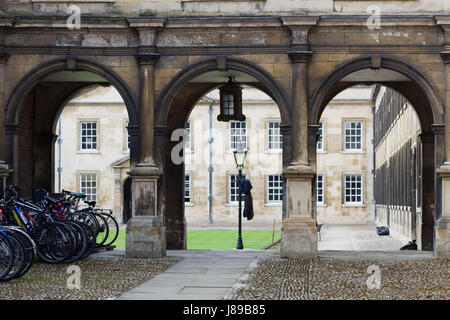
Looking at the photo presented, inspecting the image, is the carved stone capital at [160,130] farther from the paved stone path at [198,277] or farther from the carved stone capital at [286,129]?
the paved stone path at [198,277]

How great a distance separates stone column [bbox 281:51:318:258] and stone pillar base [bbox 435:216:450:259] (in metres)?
2.33

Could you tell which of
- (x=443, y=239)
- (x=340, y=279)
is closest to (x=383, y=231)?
(x=443, y=239)

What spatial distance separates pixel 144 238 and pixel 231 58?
3.95 metres

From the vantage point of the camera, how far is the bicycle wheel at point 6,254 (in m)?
12.2

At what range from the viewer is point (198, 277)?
1368cm

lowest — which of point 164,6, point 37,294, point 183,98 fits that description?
point 37,294

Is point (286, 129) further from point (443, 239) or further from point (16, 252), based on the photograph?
point (16, 252)

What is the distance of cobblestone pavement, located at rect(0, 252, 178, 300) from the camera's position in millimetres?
11516

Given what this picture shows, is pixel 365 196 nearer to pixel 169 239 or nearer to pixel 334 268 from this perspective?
pixel 169 239

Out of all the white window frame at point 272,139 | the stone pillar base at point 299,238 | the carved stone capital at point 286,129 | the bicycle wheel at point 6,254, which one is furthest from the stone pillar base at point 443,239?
the white window frame at point 272,139

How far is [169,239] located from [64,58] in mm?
5301

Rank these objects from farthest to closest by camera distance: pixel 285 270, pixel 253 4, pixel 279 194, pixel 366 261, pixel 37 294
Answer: pixel 279 194
pixel 253 4
pixel 366 261
pixel 285 270
pixel 37 294

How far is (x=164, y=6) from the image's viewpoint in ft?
58.4

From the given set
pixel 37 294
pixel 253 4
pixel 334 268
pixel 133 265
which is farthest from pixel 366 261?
pixel 37 294
